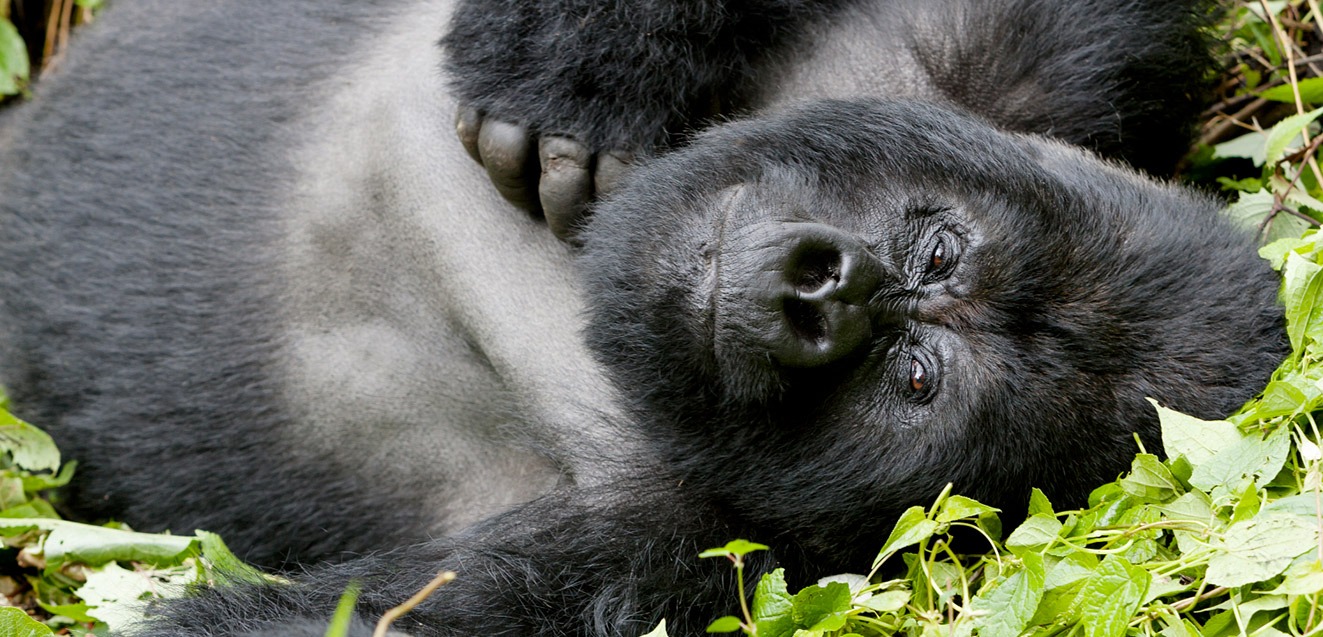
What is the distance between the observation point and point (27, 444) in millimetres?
3031

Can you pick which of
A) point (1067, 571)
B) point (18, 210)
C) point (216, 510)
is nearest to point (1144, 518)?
point (1067, 571)

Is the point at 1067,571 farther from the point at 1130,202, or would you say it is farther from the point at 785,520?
the point at 1130,202

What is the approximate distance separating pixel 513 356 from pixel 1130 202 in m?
1.25

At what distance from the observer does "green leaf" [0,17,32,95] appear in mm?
3838

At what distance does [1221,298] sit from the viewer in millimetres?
2199

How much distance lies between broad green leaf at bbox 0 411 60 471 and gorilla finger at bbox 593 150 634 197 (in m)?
1.51

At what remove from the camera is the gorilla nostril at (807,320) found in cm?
202

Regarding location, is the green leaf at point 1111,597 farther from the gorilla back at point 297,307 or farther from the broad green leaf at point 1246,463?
the gorilla back at point 297,307

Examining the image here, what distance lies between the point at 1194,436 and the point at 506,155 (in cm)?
140

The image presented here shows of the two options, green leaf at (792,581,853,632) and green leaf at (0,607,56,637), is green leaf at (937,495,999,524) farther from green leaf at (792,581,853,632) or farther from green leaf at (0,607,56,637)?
green leaf at (0,607,56,637)

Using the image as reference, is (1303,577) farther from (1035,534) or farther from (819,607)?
(819,607)

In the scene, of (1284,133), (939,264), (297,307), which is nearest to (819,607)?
(939,264)

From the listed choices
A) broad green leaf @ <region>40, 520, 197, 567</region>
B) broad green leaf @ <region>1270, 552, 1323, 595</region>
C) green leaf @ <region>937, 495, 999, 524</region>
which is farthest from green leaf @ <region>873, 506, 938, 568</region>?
broad green leaf @ <region>40, 520, 197, 567</region>

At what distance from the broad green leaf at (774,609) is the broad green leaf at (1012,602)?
0.28 m
